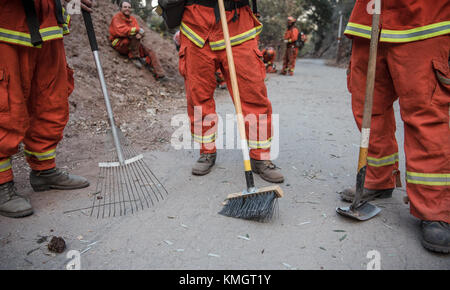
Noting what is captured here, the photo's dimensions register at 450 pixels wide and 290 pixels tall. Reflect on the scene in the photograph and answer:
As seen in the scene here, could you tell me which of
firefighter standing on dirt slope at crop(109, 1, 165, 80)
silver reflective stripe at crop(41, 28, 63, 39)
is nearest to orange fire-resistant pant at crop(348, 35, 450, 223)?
silver reflective stripe at crop(41, 28, 63, 39)

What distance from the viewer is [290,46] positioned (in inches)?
430

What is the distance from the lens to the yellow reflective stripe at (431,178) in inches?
62.7

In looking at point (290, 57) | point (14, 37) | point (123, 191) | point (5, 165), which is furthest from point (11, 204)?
point (290, 57)

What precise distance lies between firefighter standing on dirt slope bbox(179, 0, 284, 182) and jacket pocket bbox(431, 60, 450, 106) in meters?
1.13

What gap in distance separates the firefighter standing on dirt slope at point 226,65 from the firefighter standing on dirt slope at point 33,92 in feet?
2.81

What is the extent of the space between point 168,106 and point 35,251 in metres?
4.15

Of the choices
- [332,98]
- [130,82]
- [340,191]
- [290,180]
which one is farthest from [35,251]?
[332,98]

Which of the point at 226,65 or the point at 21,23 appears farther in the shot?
the point at 226,65

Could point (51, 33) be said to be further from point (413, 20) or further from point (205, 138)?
point (413, 20)

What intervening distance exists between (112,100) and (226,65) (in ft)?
10.5

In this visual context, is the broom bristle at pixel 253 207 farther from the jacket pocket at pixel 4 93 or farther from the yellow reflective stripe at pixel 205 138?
the jacket pocket at pixel 4 93

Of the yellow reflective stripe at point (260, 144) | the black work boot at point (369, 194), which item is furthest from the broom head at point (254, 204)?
the yellow reflective stripe at point (260, 144)

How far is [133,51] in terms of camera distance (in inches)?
269

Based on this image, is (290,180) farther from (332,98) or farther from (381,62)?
(332,98)
